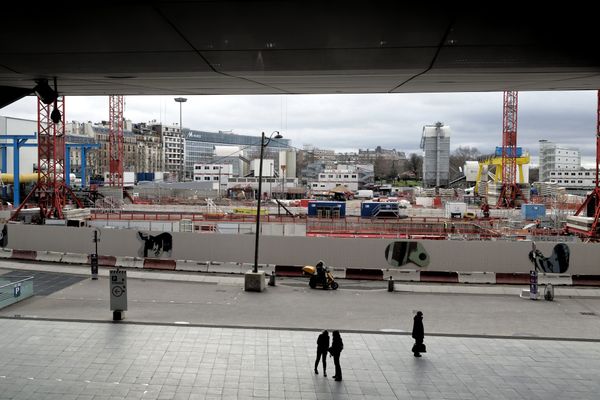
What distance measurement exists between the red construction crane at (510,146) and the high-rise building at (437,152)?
5353 cm

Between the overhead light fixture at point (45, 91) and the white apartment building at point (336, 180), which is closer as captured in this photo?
the overhead light fixture at point (45, 91)

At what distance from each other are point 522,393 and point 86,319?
436 inches

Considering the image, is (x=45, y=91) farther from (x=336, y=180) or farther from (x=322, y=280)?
(x=336, y=180)

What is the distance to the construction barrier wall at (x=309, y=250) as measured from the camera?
21125mm

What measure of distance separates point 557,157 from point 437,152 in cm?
4870

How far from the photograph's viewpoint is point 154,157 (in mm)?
147625

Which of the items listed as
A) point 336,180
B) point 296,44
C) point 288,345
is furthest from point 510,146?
point 296,44

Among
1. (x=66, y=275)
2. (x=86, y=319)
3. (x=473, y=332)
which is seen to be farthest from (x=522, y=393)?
(x=66, y=275)

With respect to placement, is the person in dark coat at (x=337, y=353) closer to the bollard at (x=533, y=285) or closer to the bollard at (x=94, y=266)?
the bollard at (x=533, y=285)

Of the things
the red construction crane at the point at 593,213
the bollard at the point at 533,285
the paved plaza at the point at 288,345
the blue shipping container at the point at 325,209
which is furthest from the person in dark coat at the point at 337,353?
the blue shipping container at the point at 325,209

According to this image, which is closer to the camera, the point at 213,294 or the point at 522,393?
the point at 522,393

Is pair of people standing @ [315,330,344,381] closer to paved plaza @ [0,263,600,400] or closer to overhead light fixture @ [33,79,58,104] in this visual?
paved plaza @ [0,263,600,400]

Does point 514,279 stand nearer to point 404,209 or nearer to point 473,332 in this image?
point 473,332

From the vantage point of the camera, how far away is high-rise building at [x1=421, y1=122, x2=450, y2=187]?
4523 inches
